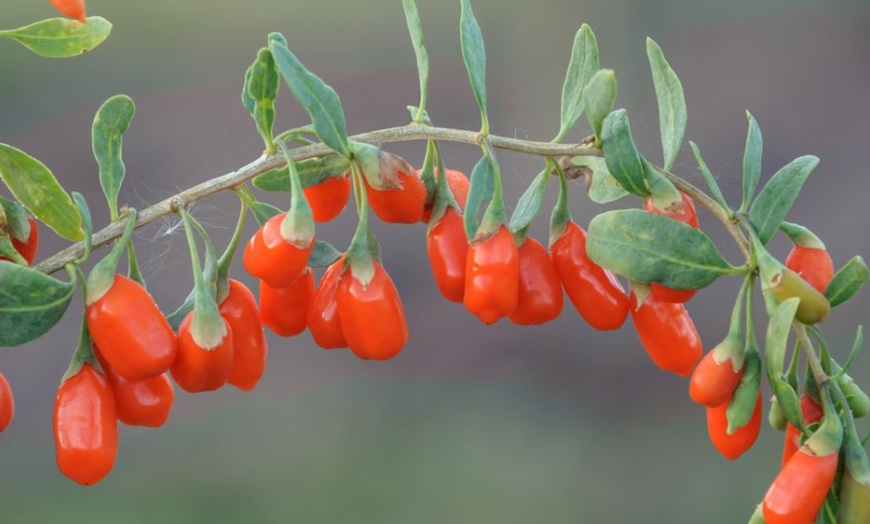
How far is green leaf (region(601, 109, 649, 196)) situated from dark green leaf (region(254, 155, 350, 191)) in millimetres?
146

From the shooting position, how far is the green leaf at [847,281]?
2.04 ft

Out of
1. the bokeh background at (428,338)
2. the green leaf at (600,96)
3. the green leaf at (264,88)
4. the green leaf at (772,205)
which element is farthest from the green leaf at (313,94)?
the bokeh background at (428,338)

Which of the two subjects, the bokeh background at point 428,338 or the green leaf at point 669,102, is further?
the bokeh background at point 428,338

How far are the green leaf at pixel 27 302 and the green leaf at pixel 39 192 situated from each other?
0.06m

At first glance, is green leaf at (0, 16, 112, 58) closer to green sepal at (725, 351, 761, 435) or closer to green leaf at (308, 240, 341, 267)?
green leaf at (308, 240, 341, 267)

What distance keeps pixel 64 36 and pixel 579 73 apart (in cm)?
31

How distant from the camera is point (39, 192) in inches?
25.2

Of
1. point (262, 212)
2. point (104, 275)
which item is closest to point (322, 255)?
point (262, 212)

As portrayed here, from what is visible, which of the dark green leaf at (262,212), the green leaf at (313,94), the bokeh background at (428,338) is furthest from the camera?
the bokeh background at (428,338)

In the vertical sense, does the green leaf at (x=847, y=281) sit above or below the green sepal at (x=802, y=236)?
below

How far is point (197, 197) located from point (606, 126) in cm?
22

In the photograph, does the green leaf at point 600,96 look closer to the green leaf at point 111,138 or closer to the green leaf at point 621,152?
the green leaf at point 621,152

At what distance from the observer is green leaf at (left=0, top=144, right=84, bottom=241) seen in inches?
24.8

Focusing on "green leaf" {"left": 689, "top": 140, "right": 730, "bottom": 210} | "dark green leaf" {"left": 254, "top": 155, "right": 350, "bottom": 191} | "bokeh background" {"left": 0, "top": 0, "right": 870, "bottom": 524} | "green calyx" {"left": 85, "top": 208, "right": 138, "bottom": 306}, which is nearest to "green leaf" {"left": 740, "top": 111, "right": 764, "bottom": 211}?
"green leaf" {"left": 689, "top": 140, "right": 730, "bottom": 210}
